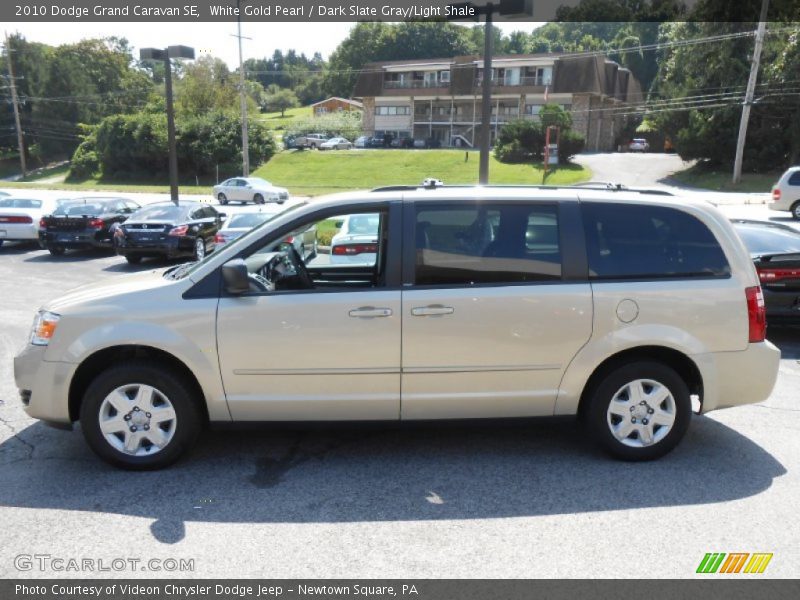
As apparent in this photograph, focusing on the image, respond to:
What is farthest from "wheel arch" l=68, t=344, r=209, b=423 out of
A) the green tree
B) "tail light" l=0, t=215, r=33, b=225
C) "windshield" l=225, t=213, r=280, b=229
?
the green tree

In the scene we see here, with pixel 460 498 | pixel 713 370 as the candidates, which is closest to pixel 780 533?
pixel 713 370

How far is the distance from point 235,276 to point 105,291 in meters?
1.00

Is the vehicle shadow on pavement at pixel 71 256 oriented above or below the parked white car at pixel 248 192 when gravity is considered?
above

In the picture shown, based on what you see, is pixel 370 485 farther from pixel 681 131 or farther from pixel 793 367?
pixel 681 131

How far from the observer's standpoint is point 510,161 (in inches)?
1918

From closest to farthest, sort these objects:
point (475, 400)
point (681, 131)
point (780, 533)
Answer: point (780, 533) → point (475, 400) → point (681, 131)

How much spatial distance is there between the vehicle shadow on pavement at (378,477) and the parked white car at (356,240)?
4.58 feet

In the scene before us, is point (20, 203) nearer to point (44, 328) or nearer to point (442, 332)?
point (44, 328)

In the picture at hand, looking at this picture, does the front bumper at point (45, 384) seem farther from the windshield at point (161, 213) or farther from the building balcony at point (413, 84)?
the building balcony at point (413, 84)

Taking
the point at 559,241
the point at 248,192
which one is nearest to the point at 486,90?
the point at 559,241

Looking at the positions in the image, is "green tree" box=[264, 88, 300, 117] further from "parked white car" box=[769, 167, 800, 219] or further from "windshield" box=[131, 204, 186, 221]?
"windshield" box=[131, 204, 186, 221]

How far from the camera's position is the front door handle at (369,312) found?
14.1 feet

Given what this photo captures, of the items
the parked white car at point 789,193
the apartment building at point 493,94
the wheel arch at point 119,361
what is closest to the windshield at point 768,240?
the wheel arch at point 119,361
